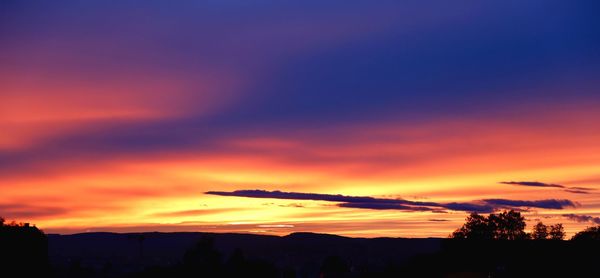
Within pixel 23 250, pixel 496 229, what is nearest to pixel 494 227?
pixel 496 229

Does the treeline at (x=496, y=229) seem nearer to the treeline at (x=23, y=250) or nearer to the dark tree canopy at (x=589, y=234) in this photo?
the dark tree canopy at (x=589, y=234)

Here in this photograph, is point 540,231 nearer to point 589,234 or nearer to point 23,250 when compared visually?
point 589,234

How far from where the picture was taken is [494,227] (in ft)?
395

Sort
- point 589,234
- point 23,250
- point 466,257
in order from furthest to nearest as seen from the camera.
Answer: point 589,234, point 466,257, point 23,250

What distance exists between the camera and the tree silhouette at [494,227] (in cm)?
11969

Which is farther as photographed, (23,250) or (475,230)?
(475,230)

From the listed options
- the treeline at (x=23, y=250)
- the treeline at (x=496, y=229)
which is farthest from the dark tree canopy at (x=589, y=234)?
the treeline at (x=23, y=250)

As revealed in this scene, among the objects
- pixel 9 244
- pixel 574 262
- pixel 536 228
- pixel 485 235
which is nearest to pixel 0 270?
pixel 9 244

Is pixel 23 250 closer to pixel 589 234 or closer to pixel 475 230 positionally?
pixel 475 230

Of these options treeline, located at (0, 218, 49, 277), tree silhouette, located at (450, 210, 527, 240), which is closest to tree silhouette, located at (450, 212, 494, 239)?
tree silhouette, located at (450, 210, 527, 240)

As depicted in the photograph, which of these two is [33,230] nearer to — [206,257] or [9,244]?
[9,244]

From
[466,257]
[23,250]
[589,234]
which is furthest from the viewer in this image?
[589,234]

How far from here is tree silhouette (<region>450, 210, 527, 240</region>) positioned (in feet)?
393

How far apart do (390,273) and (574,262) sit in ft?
86.1
